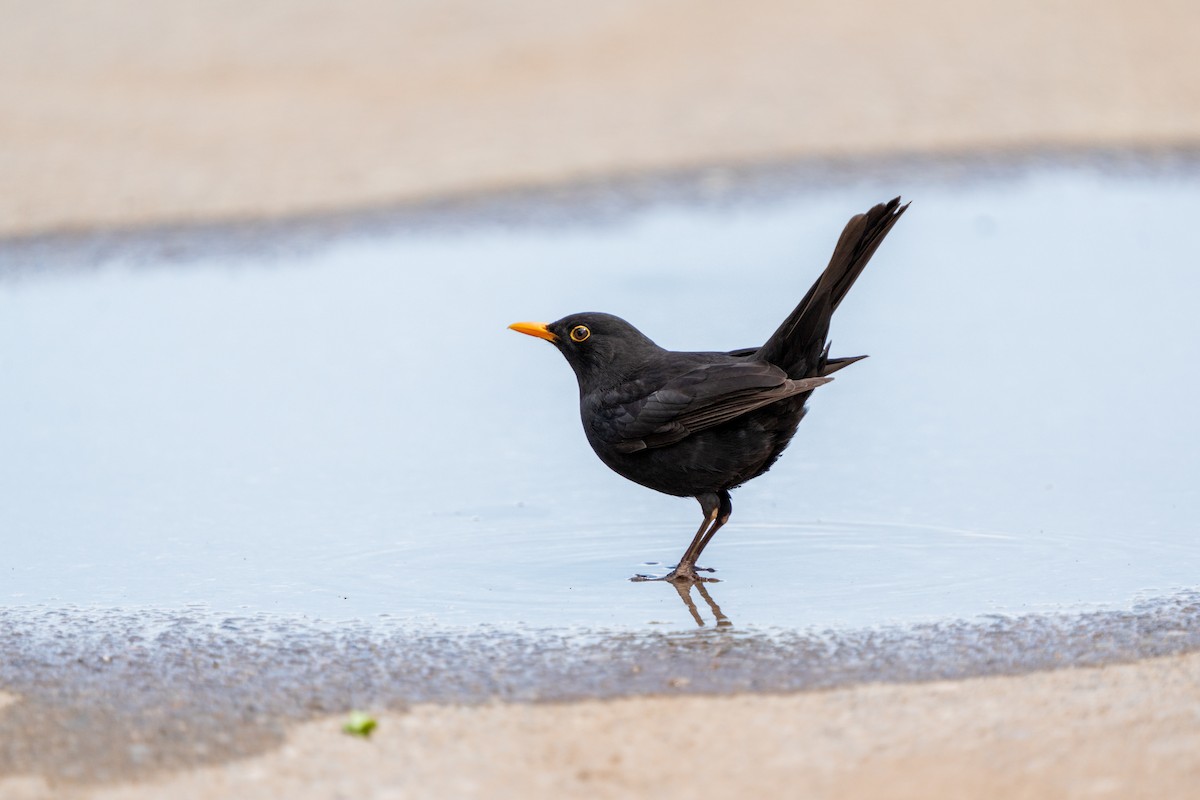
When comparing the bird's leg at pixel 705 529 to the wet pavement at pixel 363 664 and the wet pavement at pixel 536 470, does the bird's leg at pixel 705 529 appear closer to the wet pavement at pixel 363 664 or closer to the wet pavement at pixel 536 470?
the wet pavement at pixel 536 470

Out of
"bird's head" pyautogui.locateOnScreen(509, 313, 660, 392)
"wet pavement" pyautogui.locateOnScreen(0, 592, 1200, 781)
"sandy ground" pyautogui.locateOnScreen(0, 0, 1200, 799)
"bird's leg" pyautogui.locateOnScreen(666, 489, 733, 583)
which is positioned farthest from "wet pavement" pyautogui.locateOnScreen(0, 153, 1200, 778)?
"sandy ground" pyautogui.locateOnScreen(0, 0, 1200, 799)

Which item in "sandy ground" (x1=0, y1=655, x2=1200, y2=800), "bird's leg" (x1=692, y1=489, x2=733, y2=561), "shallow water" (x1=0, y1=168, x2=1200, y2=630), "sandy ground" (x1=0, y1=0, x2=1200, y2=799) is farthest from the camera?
"sandy ground" (x1=0, y1=0, x2=1200, y2=799)

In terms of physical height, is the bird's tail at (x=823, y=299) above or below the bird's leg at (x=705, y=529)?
above

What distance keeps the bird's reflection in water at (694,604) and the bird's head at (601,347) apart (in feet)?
2.78

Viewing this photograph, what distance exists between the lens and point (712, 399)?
20.4 ft

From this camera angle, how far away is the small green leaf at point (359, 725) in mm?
4719

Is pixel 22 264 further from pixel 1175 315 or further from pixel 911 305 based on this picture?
pixel 1175 315

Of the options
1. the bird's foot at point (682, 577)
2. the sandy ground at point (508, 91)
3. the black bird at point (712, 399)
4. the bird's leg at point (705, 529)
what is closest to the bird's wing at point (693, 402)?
the black bird at point (712, 399)

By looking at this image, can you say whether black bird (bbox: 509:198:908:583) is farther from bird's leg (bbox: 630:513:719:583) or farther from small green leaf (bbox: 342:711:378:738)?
small green leaf (bbox: 342:711:378:738)

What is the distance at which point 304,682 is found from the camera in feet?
16.9

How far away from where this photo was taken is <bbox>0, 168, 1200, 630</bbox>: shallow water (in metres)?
6.24

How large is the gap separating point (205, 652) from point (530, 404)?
11.0 ft

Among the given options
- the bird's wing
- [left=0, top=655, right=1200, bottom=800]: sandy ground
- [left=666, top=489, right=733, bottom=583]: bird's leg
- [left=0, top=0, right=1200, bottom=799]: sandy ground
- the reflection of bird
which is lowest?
[left=0, top=655, right=1200, bottom=800]: sandy ground

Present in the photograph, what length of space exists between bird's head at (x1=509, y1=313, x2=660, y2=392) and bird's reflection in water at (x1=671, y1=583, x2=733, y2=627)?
848 millimetres
